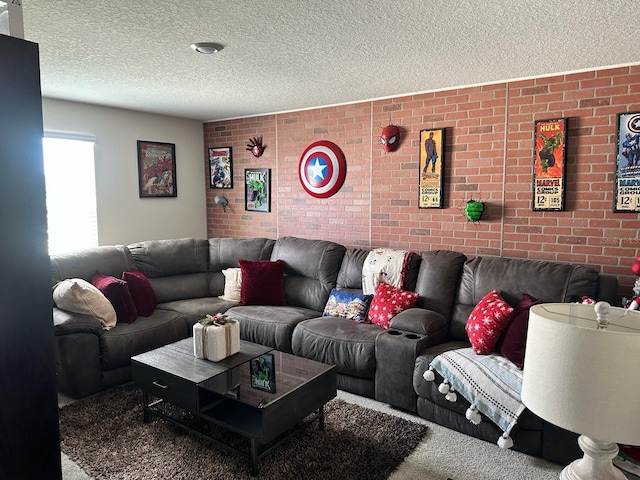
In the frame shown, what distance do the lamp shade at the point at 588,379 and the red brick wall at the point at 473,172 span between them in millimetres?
2561

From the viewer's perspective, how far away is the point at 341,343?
332cm

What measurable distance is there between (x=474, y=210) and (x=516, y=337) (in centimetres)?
131

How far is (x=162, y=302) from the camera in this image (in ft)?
14.5

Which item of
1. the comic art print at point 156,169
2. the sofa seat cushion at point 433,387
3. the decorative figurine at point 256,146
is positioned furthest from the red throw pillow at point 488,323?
the comic art print at point 156,169

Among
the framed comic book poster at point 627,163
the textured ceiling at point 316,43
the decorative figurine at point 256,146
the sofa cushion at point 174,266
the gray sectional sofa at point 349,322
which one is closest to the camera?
the textured ceiling at point 316,43

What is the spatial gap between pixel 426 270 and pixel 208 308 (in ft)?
6.46

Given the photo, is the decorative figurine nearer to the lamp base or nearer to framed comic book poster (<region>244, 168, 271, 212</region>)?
framed comic book poster (<region>244, 168, 271, 212</region>)

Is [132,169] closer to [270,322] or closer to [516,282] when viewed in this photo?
[270,322]

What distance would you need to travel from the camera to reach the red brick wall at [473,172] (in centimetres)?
331

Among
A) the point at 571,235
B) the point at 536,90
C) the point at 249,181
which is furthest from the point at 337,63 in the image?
the point at 249,181

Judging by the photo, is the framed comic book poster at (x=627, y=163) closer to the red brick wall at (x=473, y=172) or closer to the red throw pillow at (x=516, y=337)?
the red brick wall at (x=473, y=172)

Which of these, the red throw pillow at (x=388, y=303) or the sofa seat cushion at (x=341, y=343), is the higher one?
the red throw pillow at (x=388, y=303)

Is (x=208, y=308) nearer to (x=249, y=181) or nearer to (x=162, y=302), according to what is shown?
(x=162, y=302)

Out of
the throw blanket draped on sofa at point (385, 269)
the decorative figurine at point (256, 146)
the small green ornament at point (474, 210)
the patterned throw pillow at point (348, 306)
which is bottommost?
the patterned throw pillow at point (348, 306)
